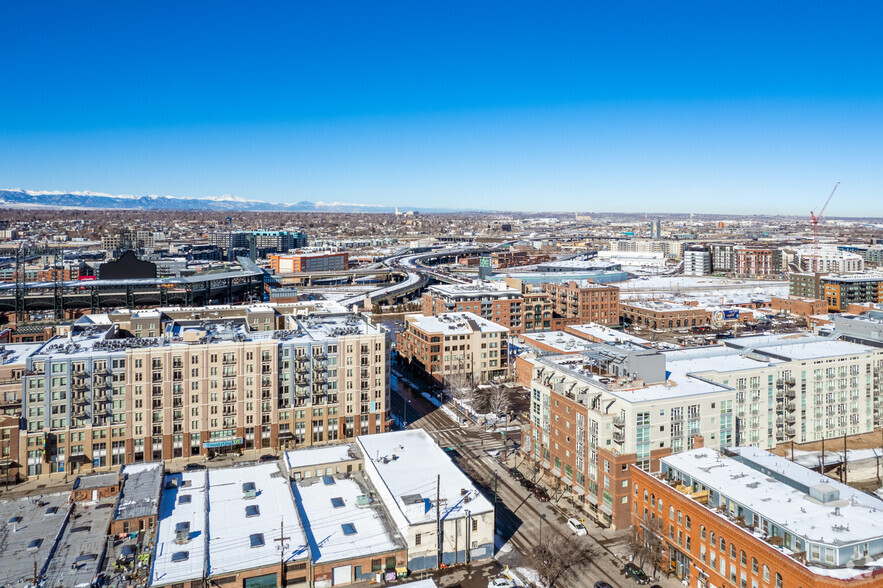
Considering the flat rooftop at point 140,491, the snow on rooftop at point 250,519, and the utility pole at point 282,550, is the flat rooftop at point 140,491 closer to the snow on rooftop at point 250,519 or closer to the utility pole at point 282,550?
the snow on rooftop at point 250,519

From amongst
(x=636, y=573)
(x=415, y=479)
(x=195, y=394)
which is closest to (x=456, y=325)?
(x=195, y=394)

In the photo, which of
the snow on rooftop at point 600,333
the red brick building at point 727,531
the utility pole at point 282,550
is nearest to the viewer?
the red brick building at point 727,531

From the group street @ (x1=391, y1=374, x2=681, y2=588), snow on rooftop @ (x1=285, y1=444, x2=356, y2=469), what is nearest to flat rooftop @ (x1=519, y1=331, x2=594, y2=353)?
street @ (x1=391, y1=374, x2=681, y2=588)

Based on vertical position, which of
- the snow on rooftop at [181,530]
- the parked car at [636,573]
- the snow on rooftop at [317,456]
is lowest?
the parked car at [636,573]

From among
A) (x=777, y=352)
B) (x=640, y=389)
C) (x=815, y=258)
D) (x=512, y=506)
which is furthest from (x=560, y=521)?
(x=815, y=258)

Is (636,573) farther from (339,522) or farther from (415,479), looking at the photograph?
(339,522)

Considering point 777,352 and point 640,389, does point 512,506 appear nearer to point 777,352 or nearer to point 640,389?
point 640,389

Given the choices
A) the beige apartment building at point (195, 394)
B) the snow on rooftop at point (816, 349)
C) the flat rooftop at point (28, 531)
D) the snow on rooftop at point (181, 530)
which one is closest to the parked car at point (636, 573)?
the snow on rooftop at point (181, 530)
